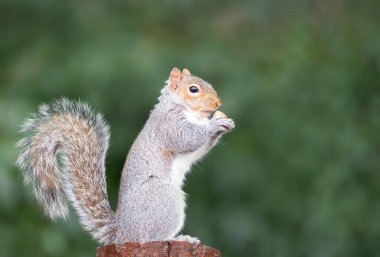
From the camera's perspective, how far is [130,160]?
183 inches

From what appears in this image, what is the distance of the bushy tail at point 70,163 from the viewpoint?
4.71m

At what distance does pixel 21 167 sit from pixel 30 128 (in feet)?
0.67

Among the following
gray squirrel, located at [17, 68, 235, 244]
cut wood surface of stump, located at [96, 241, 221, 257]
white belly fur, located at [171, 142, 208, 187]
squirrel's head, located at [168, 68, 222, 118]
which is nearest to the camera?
cut wood surface of stump, located at [96, 241, 221, 257]

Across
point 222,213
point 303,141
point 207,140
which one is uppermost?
point 303,141

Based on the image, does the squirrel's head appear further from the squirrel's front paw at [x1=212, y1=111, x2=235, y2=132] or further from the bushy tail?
the bushy tail

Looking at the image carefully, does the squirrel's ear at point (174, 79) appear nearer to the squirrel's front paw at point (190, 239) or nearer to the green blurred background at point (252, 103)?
the squirrel's front paw at point (190, 239)

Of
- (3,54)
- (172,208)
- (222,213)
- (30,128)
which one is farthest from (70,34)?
(172,208)

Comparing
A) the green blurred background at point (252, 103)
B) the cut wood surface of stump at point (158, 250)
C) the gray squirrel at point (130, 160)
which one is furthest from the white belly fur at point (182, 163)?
the green blurred background at point (252, 103)

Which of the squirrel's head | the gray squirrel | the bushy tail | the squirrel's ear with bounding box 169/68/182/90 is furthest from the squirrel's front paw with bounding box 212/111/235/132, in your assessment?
the bushy tail

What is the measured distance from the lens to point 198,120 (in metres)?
4.92

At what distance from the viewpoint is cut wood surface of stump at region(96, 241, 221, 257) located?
4.11 metres

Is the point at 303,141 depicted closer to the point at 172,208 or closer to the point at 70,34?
the point at 70,34

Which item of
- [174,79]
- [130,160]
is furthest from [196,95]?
[130,160]

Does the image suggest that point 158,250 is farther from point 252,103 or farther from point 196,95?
point 252,103
